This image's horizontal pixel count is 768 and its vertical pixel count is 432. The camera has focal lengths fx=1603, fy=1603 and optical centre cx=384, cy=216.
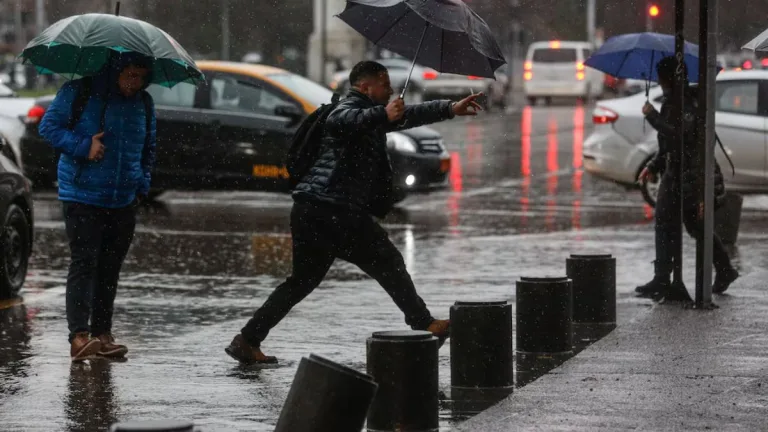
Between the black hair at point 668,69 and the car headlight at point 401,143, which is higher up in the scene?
the black hair at point 668,69

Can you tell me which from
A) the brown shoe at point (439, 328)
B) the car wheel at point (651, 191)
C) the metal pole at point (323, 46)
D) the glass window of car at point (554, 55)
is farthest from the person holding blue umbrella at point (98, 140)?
the glass window of car at point (554, 55)

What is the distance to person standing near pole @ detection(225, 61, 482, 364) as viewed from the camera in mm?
8406

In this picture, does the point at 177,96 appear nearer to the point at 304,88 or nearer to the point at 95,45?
the point at 304,88

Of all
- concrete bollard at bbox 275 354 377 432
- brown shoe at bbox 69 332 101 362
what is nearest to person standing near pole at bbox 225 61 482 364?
brown shoe at bbox 69 332 101 362

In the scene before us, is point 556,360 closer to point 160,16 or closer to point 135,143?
point 135,143

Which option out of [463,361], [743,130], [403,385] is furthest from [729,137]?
[403,385]

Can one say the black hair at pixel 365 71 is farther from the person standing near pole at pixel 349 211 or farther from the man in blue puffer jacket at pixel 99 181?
the man in blue puffer jacket at pixel 99 181

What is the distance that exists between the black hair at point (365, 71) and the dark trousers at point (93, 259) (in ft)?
5.12

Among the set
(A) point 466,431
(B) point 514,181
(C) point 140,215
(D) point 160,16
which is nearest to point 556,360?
(A) point 466,431

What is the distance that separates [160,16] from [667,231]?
192 feet

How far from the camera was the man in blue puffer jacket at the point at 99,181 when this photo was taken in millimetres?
8852

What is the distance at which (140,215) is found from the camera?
17547 mm

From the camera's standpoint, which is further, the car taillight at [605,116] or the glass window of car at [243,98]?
the car taillight at [605,116]

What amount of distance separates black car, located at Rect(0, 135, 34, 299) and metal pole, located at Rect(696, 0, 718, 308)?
4.78m
